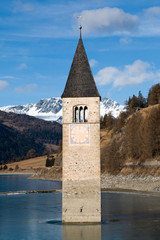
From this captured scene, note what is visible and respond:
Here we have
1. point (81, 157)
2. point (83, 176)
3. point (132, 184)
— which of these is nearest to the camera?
point (83, 176)

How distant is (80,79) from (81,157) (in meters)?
8.52

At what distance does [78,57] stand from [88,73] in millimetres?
2127

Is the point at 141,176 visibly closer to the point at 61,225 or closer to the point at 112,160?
the point at 112,160

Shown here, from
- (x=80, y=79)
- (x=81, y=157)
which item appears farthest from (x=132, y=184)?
(x=80, y=79)

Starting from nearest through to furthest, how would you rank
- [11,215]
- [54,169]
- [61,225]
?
[61,225] < [11,215] < [54,169]

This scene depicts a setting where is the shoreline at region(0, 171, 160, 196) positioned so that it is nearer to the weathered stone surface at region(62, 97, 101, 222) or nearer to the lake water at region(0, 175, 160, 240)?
the lake water at region(0, 175, 160, 240)

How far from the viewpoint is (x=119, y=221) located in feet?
154

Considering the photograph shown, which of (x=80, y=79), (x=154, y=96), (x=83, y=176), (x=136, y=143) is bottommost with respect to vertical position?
(x=83, y=176)

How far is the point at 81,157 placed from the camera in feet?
140

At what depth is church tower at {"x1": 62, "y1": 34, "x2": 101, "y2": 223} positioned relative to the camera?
41.9 metres

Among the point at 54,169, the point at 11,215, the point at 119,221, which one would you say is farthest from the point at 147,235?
the point at 54,169

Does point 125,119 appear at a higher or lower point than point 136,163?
higher

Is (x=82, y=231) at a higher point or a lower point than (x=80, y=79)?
lower

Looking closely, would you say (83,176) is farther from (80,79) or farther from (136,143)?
(136,143)
